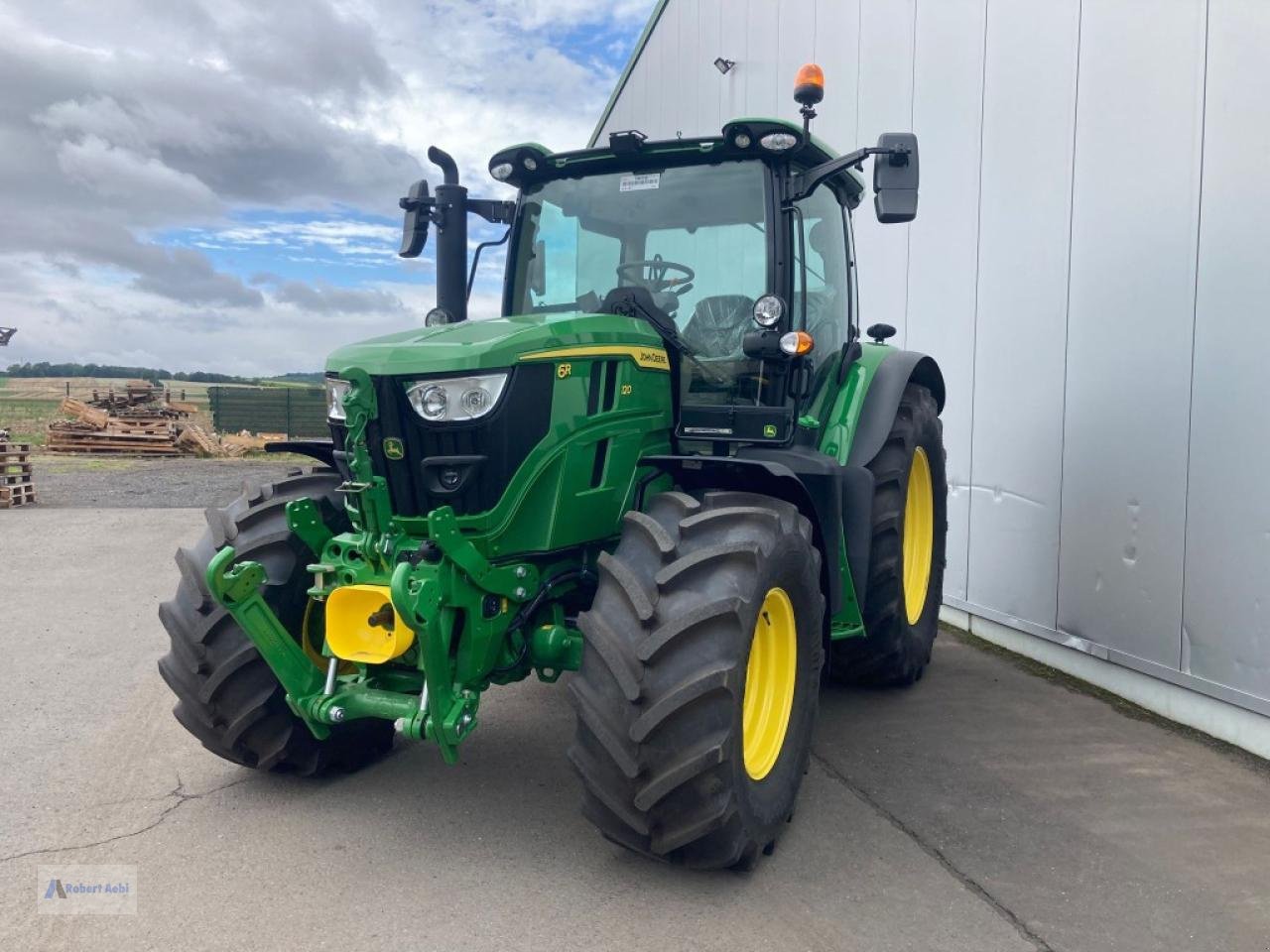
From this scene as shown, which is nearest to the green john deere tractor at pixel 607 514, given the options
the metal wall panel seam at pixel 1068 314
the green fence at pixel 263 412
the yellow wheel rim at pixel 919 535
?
the yellow wheel rim at pixel 919 535

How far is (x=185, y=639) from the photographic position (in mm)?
3889

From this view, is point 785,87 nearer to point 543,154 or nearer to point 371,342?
point 543,154

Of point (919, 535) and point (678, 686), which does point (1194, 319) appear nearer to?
point (919, 535)

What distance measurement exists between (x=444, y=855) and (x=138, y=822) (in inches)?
48.1

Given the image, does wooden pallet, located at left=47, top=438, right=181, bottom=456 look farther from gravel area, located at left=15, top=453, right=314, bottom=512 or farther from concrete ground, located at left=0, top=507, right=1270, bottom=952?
concrete ground, located at left=0, top=507, right=1270, bottom=952

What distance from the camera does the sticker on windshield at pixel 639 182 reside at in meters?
4.36

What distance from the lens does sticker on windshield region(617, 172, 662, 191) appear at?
14.3 ft

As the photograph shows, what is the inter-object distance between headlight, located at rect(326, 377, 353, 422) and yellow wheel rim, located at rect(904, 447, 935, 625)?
334cm

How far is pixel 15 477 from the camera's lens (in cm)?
1370

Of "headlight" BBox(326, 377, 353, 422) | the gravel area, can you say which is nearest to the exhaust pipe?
"headlight" BBox(326, 377, 353, 422)

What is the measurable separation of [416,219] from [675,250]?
1.27 metres

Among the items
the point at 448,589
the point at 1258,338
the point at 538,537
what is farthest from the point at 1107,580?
the point at 448,589

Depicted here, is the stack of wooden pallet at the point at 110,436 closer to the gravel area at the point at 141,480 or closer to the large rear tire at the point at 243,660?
the gravel area at the point at 141,480

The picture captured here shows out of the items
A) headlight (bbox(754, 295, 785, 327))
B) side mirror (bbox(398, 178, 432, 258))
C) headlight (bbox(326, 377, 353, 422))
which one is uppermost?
side mirror (bbox(398, 178, 432, 258))
